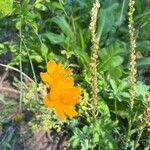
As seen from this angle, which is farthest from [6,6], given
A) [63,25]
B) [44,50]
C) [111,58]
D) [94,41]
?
[94,41]

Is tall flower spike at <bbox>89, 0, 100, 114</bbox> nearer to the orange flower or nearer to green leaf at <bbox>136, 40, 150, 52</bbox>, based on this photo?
the orange flower

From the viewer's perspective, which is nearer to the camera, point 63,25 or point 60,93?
point 60,93

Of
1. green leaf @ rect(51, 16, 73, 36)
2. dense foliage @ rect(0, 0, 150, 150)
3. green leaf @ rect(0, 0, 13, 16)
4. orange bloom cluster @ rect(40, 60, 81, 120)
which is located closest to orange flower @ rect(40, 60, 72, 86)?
orange bloom cluster @ rect(40, 60, 81, 120)

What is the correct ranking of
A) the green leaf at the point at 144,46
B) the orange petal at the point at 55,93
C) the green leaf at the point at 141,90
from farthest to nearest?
the green leaf at the point at 144,46
the green leaf at the point at 141,90
the orange petal at the point at 55,93

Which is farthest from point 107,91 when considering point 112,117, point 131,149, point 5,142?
point 5,142

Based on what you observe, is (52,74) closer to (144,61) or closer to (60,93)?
(60,93)

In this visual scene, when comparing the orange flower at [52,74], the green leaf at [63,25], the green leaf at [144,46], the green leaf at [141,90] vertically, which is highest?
the green leaf at [63,25]

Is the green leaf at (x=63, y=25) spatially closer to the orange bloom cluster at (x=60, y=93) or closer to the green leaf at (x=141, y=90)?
the green leaf at (x=141, y=90)

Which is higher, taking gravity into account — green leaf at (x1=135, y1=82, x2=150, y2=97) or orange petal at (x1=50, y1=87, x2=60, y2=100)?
orange petal at (x1=50, y1=87, x2=60, y2=100)

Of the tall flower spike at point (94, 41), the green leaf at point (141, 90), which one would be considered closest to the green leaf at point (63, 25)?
the green leaf at point (141, 90)
